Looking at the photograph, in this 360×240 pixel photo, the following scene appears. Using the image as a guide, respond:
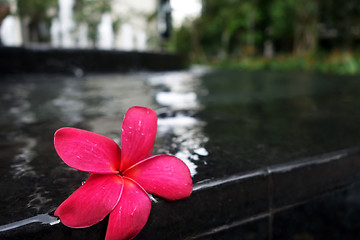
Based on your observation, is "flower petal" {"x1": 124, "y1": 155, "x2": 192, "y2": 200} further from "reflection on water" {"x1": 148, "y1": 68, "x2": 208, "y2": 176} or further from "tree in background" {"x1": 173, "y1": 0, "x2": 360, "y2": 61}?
"tree in background" {"x1": 173, "y1": 0, "x2": 360, "y2": 61}

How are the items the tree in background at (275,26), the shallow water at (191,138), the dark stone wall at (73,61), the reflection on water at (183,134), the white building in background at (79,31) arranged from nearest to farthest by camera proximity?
Result: 1. the shallow water at (191,138)
2. the reflection on water at (183,134)
3. the dark stone wall at (73,61)
4. the white building in background at (79,31)
5. the tree in background at (275,26)

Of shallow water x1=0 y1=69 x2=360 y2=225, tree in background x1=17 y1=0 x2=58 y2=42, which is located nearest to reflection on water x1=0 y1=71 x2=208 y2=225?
shallow water x1=0 y1=69 x2=360 y2=225

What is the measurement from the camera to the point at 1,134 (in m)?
0.96

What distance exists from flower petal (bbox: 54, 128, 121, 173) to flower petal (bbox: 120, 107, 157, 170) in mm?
20

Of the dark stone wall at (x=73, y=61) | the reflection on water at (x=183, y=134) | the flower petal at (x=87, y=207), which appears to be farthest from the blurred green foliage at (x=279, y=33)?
the flower petal at (x=87, y=207)

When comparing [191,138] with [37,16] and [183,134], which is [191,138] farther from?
[37,16]

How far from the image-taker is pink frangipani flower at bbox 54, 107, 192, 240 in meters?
0.42

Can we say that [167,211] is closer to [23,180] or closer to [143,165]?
[143,165]

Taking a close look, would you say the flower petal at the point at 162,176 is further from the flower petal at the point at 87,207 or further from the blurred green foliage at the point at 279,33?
the blurred green foliage at the point at 279,33

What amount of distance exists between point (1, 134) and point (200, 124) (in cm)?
67

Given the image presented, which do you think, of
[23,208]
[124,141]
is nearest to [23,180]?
[23,208]

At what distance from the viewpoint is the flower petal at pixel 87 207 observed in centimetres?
41

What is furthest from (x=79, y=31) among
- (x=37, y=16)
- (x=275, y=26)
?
(x=275, y=26)

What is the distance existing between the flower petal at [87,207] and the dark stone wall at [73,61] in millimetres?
3942
